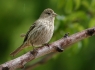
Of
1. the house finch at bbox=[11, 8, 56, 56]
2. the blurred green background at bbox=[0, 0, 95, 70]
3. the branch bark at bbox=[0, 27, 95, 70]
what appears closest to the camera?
the branch bark at bbox=[0, 27, 95, 70]

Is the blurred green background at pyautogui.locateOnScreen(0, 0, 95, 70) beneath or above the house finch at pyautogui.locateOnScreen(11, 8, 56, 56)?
above

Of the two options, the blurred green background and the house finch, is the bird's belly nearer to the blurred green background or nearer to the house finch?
the house finch

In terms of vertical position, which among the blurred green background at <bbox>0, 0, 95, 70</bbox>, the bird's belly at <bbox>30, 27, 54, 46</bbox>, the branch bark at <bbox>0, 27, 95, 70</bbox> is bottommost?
the branch bark at <bbox>0, 27, 95, 70</bbox>

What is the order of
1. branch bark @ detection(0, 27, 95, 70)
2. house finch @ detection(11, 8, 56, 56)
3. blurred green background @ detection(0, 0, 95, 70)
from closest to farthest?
branch bark @ detection(0, 27, 95, 70), house finch @ detection(11, 8, 56, 56), blurred green background @ detection(0, 0, 95, 70)

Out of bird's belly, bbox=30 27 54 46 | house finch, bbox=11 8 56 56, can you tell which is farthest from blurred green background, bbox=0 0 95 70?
bird's belly, bbox=30 27 54 46

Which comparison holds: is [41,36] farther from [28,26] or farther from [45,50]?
[28,26]

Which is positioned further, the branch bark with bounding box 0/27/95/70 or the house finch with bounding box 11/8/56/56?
the house finch with bounding box 11/8/56/56

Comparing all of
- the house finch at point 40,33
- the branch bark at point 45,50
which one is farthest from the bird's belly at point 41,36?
the branch bark at point 45,50

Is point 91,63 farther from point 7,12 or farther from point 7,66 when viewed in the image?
point 7,66
